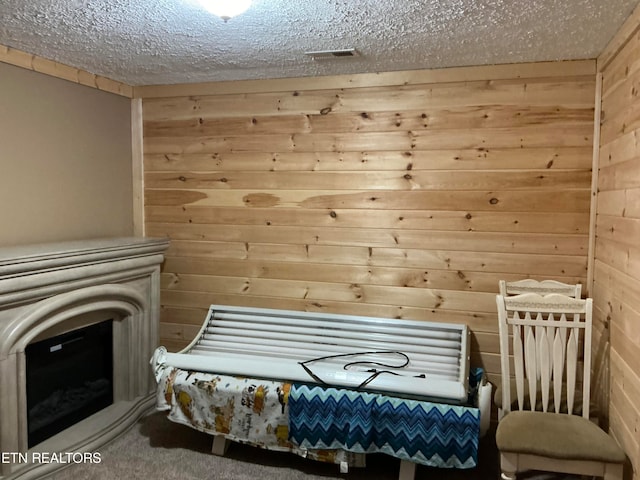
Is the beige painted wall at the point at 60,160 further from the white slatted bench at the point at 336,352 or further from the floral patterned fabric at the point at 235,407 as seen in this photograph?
the floral patterned fabric at the point at 235,407

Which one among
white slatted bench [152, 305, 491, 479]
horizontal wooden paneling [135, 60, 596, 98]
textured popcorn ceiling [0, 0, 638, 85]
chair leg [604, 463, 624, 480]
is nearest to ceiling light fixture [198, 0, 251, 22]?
textured popcorn ceiling [0, 0, 638, 85]

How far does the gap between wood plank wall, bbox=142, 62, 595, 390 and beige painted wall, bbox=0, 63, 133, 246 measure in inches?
9.7

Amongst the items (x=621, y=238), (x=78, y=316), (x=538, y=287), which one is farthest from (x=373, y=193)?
(x=78, y=316)

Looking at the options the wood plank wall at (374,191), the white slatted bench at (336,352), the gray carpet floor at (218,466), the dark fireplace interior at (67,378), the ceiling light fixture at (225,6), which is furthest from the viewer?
the wood plank wall at (374,191)

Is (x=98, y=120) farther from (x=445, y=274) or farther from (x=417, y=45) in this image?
(x=445, y=274)

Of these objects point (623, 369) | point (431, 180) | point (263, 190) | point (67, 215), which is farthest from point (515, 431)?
point (67, 215)

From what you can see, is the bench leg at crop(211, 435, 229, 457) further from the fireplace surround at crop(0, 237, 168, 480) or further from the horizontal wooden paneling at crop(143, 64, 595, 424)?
the horizontal wooden paneling at crop(143, 64, 595, 424)

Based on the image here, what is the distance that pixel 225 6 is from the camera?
1926 millimetres

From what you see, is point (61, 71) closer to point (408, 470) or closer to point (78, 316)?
point (78, 316)

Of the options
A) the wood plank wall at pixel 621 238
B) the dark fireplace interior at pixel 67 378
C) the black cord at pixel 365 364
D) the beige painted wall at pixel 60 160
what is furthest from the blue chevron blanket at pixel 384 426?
Answer: the beige painted wall at pixel 60 160

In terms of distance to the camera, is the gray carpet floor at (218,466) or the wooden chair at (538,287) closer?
the gray carpet floor at (218,466)

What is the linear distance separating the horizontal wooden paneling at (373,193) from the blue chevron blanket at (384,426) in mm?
791

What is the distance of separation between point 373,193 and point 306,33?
43.7 inches

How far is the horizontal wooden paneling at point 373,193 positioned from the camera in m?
2.93
